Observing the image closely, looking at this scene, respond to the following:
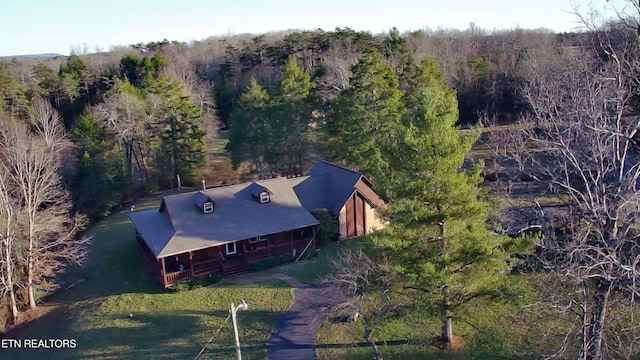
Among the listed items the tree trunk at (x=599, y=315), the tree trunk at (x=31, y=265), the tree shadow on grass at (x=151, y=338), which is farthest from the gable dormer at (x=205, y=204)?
the tree trunk at (x=599, y=315)

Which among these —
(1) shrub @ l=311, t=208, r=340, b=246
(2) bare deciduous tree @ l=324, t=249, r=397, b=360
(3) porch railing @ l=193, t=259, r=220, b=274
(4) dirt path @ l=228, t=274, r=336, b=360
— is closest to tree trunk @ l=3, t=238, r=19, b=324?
(3) porch railing @ l=193, t=259, r=220, b=274

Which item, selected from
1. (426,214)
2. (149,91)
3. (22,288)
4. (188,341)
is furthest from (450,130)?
(149,91)

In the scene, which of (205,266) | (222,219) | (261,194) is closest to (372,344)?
(205,266)

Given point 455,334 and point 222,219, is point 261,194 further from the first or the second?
point 455,334

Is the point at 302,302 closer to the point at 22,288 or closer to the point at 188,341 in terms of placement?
the point at 188,341

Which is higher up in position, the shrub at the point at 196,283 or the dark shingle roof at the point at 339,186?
the dark shingle roof at the point at 339,186

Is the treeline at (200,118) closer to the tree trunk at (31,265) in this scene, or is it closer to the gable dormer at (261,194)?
the tree trunk at (31,265)

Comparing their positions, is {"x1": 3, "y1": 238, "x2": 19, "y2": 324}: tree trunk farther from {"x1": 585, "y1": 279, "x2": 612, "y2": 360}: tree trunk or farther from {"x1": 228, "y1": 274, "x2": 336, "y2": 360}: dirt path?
{"x1": 585, "y1": 279, "x2": 612, "y2": 360}: tree trunk
